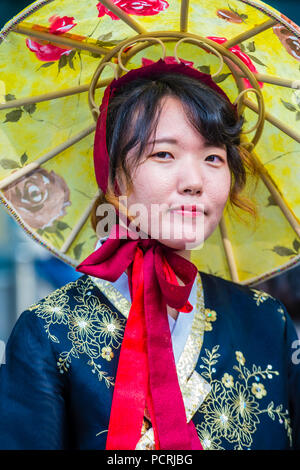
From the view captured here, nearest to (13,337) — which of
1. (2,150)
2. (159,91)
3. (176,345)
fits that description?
(176,345)

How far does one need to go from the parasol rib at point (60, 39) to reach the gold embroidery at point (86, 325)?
546mm

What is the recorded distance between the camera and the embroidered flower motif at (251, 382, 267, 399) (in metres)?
1.37

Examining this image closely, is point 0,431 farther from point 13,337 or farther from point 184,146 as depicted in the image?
point 184,146

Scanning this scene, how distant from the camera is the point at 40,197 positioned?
1587 millimetres

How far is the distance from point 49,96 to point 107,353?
61 centimetres

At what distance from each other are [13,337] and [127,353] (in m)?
0.26

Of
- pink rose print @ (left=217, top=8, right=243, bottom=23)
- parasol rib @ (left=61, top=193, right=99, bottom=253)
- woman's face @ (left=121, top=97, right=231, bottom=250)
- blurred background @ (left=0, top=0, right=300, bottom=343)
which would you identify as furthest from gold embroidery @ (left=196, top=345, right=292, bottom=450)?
blurred background @ (left=0, top=0, right=300, bottom=343)

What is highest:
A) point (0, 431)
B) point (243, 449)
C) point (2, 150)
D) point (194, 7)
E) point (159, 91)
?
point (194, 7)

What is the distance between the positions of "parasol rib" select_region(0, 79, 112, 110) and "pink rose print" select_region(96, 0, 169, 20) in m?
0.18

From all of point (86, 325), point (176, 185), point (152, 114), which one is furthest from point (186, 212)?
point (86, 325)

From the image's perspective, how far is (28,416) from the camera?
119cm

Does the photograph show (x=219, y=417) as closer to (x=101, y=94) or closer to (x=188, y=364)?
(x=188, y=364)
